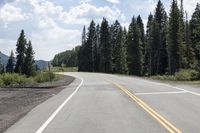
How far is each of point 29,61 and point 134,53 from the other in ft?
96.7

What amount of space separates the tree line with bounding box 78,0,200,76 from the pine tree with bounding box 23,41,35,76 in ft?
66.9

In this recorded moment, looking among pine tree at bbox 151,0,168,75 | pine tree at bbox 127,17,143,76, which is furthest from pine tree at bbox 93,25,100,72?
pine tree at bbox 151,0,168,75

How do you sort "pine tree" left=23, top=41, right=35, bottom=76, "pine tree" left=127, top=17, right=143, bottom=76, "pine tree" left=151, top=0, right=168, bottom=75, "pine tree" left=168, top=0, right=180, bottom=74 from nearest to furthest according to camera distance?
"pine tree" left=168, top=0, right=180, bottom=74
"pine tree" left=151, top=0, right=168, bottom=75
"pine tree" left=127, top=17, right=143, bottom=76
"pine tree" left=23, top=41, right=35, bottom=76

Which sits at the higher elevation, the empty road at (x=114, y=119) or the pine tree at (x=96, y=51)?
Result: the pine tree at (x=96, y=51)

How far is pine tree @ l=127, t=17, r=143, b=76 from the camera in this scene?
110 meters

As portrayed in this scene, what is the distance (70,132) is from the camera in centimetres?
1278

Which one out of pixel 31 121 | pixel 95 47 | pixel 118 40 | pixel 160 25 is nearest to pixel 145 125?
pixel 31 121

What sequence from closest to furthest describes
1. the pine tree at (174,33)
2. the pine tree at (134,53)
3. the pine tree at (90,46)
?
the pine tree at (174,33)
the pine tree at (134,53)
the pine tree at (90,46)

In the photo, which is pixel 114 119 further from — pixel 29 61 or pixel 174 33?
pixel 29 61

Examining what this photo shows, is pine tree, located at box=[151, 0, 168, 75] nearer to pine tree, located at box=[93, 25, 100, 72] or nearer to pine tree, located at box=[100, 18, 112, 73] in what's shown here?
pine tree, located at box=[100, 18, 112, 73]

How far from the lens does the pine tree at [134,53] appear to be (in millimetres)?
110438

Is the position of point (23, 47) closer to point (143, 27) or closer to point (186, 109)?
point (143, 27)

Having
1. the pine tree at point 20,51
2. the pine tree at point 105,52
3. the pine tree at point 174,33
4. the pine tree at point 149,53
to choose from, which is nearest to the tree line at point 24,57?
the pine tree at point 20,51

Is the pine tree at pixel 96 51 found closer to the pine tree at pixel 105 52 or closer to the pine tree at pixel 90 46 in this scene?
the pine tree at pixel 90 46
